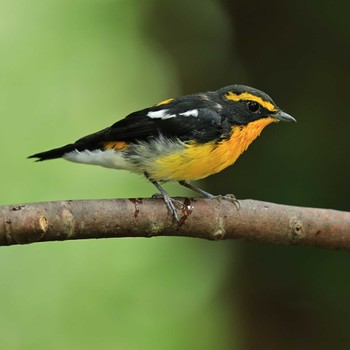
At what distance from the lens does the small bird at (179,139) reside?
4.14 metres

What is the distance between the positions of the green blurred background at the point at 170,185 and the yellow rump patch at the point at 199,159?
1830 mm

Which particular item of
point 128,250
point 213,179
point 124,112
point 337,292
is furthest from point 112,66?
point 337,292

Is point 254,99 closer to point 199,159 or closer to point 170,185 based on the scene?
point 199,159

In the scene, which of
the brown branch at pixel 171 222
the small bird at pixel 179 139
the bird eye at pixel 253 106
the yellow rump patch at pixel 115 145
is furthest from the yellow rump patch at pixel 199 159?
the brown branch at pixel 171 222

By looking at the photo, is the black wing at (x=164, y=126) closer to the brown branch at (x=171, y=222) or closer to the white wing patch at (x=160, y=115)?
the white wing patch at (x=160, y=115)

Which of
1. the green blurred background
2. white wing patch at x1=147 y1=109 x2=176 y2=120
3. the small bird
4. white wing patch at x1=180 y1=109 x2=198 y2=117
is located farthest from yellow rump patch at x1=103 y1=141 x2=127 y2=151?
the green blurred background

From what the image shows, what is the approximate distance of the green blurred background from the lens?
19.9ft

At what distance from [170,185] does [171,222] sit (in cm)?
367

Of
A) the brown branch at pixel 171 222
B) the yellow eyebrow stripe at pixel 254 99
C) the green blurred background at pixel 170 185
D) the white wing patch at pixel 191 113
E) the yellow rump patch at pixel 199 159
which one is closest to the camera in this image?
the brown branch at pixel 171 222

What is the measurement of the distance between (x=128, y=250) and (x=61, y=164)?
1112mm

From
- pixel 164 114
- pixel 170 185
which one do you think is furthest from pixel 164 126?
pixel 170 185

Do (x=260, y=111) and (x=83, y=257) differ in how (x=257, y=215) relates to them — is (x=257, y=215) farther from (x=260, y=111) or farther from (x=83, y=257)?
(x=83, y=257)

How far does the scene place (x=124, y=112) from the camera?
8070 millimetres

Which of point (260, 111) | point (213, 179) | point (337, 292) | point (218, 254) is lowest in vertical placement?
point (337, 292)
